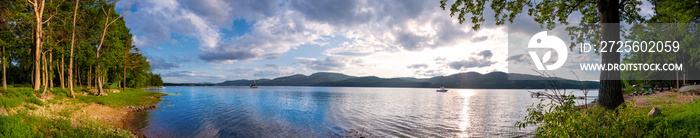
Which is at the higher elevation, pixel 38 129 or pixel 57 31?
pixel 57 31

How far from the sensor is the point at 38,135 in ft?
34.1

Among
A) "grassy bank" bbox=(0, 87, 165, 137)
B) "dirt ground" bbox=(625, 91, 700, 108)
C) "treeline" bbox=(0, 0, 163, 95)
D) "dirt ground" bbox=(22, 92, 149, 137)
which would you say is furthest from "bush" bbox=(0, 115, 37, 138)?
"dirt ground" bbox=(625, 91, 700, 108)

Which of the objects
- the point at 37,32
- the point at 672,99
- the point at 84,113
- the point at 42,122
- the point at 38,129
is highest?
the point at 37,32

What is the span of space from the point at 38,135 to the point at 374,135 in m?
15.3

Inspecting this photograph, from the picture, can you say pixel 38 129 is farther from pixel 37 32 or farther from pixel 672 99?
pixel 672 99

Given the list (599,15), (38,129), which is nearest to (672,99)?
(599,15)

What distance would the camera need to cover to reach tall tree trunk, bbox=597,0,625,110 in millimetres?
11547

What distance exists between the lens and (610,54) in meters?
A: 11.9

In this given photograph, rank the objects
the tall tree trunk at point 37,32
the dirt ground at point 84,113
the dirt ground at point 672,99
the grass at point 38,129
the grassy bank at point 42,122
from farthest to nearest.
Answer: the tall tree trunk at point 37,32 → the dirt ground at point 672,99 → the dirt ground at point 84,113 → the grassy bank at point 42,122 → the grass at point 38,129

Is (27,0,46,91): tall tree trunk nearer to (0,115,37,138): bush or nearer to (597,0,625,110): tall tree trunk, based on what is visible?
(0,115,37,138): bush

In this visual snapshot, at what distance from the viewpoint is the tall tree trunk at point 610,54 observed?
1155 centimetres

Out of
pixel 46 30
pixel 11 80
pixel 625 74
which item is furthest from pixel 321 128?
pixel 11 80

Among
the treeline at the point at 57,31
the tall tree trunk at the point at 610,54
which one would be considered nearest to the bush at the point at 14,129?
the treeline at the point at 57,31

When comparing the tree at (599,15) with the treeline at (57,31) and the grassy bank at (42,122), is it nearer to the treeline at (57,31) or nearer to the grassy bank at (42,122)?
the grassy bank at (42,122)
